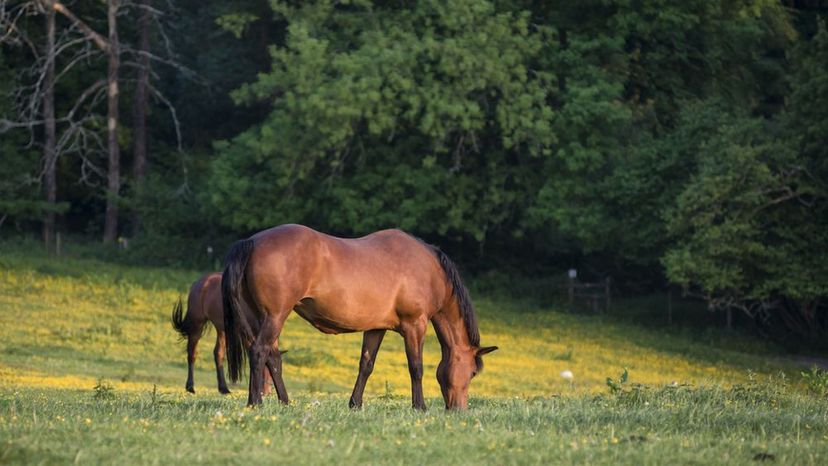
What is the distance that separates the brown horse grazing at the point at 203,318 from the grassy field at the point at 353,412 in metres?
0.97

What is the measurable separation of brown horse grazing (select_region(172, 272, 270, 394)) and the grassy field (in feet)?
3.17

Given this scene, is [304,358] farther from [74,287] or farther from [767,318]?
[767,318]

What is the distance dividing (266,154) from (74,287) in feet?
27.9

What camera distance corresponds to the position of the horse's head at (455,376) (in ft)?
45.9

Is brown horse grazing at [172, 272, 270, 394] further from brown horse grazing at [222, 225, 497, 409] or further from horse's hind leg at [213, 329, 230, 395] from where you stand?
Result: brown horse grazing at [222, 225, 497, 409]

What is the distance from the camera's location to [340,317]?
1338 centimetres

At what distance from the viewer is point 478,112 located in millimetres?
39656

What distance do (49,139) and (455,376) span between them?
36.0 meters

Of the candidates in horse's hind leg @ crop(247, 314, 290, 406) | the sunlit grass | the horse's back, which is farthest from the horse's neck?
the sunlit grass

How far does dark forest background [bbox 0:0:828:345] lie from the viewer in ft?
110

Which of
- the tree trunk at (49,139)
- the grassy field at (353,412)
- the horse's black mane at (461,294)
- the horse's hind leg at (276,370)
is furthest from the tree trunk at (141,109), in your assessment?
the horse's hind leg at (276,370)

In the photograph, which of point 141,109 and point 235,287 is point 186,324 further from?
point 141,109

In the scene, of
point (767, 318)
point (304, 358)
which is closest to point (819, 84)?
point (767, 318)

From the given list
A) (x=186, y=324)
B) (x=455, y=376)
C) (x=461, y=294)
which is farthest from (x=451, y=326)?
(x=186, y=324)
